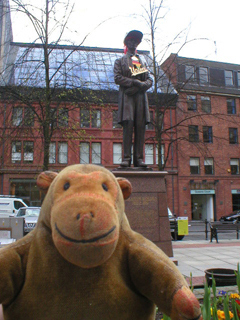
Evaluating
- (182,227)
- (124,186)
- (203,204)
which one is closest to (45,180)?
(124,186)

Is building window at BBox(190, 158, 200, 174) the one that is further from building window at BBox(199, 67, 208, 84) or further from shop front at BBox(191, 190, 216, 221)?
building window at BBox(199, 67, 208, 84)

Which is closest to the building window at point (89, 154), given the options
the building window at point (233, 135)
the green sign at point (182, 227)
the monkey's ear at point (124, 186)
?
the green sign at point (182, 227)

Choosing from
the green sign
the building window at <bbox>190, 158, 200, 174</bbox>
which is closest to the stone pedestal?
the green sign

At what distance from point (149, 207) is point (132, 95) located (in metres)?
2.40

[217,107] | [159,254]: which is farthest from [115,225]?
[217,107]

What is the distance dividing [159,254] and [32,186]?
25428 mm

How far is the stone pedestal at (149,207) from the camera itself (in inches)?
217

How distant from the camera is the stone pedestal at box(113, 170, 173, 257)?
5.50 meters

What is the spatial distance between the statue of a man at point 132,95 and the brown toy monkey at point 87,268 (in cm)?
481

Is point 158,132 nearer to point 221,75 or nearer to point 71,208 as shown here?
point 71,208

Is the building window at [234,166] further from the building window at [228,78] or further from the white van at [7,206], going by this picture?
the white van at [7,206]

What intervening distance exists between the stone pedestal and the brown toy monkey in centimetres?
408

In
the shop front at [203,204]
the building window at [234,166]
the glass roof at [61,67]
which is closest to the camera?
the glass roof at [61,67]

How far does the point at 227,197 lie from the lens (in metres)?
29.0
